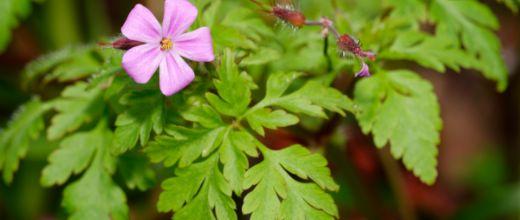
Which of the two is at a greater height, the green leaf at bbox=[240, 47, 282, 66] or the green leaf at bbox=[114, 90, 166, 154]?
the green leaf at bbox=[240, 47, 282, 66]

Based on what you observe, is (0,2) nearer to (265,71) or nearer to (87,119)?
(87,119)

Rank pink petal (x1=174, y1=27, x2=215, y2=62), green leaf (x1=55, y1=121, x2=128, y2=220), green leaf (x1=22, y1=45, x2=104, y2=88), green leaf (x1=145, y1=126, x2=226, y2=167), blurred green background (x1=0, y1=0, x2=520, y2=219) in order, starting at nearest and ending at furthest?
pink petal (x1=174, y1=27, x2=215, y2=62), green leaf (x1=145, y1=126, x2=226, y2=167), green leaf (x1=55, y1=121, x2=128, y2=220), green leaf (x1=22, y1=45, x2=104, y2=88), blurred green background (x1=0, y1=0, x2=520, y2=219)

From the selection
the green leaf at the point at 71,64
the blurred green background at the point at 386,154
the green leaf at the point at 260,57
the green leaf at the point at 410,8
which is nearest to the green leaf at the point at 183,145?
the green leaf at the point at 260,57

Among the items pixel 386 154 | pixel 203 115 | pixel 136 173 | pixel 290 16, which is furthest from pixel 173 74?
pixel 386 154

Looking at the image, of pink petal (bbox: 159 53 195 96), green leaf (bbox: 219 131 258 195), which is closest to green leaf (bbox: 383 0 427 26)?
green leaf (bbox: 219 131 258 195)

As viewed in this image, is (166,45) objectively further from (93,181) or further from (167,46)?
(93,181)

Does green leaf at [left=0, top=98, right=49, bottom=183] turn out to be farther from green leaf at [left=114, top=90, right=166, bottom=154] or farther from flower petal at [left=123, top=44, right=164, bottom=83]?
flower petal at [left=123, top=44, right=164, bottom=83]

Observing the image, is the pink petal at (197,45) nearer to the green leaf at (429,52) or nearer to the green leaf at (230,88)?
the green leaf at (230,88)
